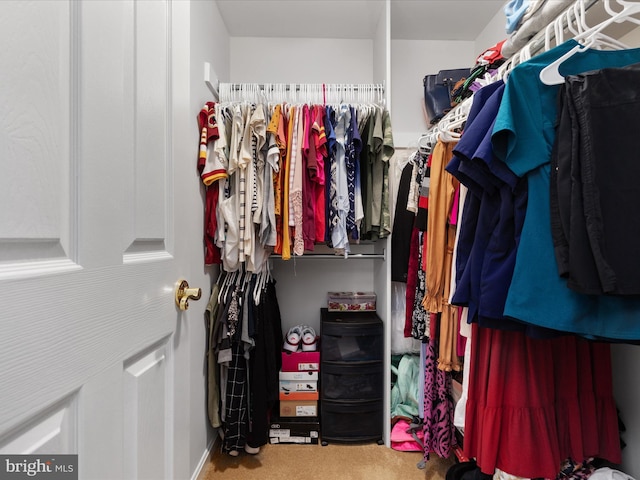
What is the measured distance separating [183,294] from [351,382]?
1206 millimetres

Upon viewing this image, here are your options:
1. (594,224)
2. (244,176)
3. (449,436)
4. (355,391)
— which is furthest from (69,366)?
(449,436)

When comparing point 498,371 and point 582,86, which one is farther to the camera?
point 498,371

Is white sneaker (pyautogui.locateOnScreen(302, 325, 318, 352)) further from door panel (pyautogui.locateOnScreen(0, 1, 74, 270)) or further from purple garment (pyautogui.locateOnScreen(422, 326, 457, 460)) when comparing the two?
door panel (pyautogui.locateOnScreen(0, 1, 74, 270))

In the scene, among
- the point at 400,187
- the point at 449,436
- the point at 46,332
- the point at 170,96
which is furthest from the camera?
the point at 400,187

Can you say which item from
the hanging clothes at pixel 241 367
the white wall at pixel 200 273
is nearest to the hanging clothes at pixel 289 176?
the white wall at pixel 200 273

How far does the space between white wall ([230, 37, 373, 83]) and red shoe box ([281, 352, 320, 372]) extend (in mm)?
1793

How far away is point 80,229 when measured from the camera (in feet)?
1.46

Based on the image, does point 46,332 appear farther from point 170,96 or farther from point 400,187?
point 400,187

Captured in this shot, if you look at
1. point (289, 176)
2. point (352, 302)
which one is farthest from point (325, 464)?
point (289, 176)

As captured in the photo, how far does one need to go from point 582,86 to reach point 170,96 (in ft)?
3.10

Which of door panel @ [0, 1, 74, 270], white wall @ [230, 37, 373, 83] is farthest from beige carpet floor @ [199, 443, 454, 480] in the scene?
white wall @ [230, 37, 373, 83]

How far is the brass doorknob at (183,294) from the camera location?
2.44 ft

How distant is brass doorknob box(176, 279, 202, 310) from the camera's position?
2.44 ft

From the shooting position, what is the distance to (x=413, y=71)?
6.89 feet
